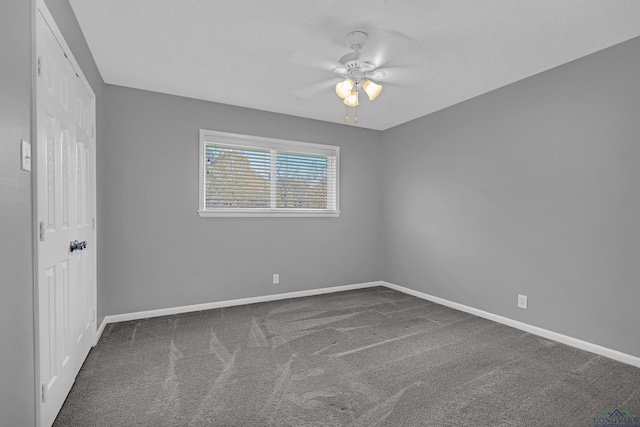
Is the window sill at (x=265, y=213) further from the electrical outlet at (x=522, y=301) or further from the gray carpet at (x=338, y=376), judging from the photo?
the electrical outlet at (x=522, y=301)

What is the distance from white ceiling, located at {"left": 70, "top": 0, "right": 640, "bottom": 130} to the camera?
84.0 inches

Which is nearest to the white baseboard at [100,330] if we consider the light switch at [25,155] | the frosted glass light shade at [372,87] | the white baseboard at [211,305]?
the white baseboard at [211,305]

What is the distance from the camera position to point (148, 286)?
11.6 feet

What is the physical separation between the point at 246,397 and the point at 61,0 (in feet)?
8.80

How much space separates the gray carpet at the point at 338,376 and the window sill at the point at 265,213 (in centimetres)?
122

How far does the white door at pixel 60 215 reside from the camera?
154 centimetres

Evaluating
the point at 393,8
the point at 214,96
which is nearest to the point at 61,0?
the point at 214,96

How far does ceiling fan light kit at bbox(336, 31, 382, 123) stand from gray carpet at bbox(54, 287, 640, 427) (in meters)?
2.26

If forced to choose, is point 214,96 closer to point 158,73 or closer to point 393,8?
point 158,73

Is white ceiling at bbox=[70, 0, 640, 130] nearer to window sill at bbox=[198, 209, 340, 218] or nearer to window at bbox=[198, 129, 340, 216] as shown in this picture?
window at bbox=[198, 129, 340, 216]

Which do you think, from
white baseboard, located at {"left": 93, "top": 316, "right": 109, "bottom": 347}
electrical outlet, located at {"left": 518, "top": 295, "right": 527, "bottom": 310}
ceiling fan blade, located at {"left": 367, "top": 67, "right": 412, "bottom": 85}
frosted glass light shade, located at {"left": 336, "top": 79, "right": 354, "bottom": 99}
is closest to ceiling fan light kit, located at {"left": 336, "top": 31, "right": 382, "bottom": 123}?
frosted glass light shade, located at {"left": 336, "top": 79, "right": 354, "bottom": 99}

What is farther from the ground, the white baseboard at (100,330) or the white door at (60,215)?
the white door at (60,215)

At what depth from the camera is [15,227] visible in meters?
1.25

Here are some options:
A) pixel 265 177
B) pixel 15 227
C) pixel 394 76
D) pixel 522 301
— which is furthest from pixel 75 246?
pixel 522 301
